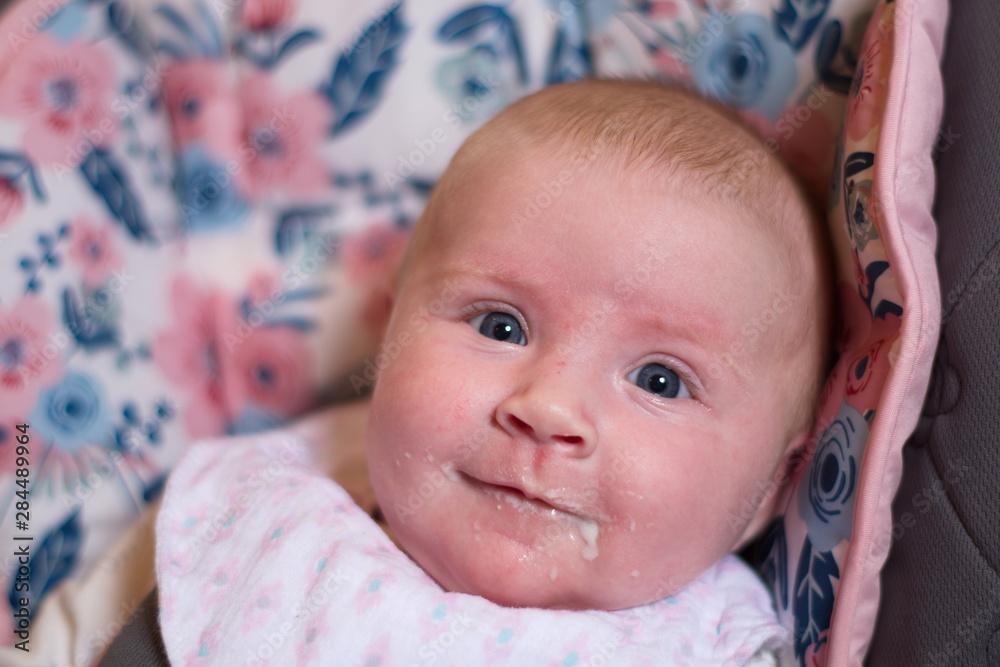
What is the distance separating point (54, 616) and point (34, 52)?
0.84m

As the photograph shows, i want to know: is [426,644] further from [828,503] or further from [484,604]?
[828,503]

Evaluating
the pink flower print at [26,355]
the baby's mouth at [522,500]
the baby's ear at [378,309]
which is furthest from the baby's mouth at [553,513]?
the pink flower print at [26,355]

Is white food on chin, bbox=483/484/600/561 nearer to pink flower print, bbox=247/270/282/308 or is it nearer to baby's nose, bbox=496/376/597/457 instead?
baby's nose, bbox=496/376/597/457

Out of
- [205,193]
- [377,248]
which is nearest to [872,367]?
[377,248]

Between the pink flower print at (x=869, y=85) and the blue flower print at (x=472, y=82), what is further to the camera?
the blue flower print at (x=472, y=82)

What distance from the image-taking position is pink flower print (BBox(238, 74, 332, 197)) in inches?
60.2

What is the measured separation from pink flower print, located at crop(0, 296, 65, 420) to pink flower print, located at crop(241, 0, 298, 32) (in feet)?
1.93

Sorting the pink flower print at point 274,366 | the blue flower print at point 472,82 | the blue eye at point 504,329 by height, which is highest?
the blue flower print at point 472,82

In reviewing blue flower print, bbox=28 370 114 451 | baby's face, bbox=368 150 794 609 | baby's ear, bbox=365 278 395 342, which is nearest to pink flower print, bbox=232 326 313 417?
baby's ear, bbox=365 278 395 342

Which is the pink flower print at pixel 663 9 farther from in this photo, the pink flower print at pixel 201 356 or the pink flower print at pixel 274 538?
the pink flower print at pixel 274 538

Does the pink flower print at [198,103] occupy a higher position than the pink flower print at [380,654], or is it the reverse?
the pink flower print at [198,103]

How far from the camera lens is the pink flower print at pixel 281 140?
5.02ft

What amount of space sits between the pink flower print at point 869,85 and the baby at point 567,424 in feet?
0.38

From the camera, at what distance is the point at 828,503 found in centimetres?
112
